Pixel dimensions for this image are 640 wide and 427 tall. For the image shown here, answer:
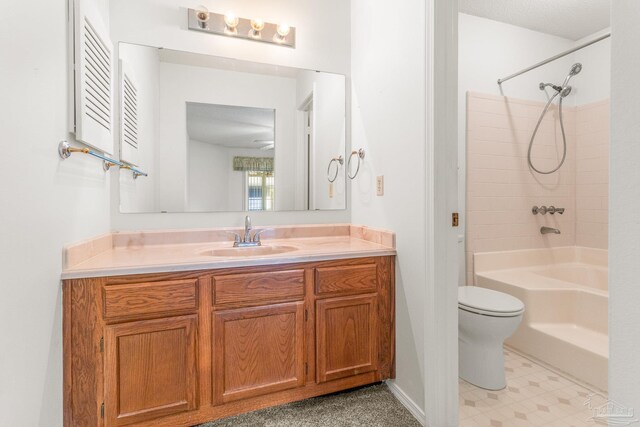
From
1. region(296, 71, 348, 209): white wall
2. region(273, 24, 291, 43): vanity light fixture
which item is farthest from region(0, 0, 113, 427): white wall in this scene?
region(296, 71, 348, 209): white wall

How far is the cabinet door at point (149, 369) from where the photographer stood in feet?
4.08

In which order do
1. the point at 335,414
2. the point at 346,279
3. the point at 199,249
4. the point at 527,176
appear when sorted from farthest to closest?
1. the point at 527,176
2. the point at 199,249
3. the point at 346,279
4. the point at 335,414

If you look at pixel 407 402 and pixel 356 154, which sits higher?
pixel 356 154

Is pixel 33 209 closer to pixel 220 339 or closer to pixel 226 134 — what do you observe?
pixel 220 339

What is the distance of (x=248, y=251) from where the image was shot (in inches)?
71.6

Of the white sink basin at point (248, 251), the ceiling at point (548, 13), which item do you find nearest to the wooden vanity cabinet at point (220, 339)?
the white sink basin at point (248, 251)

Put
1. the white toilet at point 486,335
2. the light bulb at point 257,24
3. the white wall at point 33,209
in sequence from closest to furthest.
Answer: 1. the white wall at point 33,209
2. the white toilet at point 486,335
3. the light bulb at point 257,24

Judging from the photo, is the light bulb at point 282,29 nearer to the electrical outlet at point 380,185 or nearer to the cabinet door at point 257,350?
the electrical outlet at point 380,185

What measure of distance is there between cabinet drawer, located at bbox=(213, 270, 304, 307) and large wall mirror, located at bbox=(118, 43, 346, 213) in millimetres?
701

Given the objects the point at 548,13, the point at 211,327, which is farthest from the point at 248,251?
the point at 548,13

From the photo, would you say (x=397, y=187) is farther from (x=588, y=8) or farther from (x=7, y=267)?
(x=588, y=8)

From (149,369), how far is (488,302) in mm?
1839

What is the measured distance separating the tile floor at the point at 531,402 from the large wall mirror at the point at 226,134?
56.1 inches

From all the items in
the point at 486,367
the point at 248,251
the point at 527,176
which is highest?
the point at 527,176
